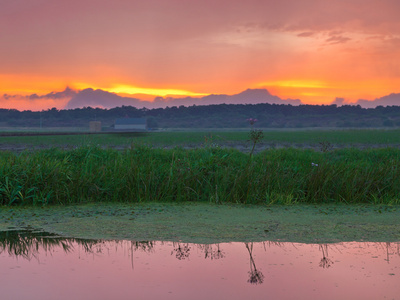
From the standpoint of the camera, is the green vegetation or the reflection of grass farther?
the green vegetation

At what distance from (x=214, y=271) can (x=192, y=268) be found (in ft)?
0.90

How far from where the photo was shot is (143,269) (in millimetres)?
5566

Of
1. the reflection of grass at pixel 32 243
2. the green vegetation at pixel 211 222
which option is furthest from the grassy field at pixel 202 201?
the reflection of grass at pixel 32 243

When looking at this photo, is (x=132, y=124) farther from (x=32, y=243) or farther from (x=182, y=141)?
(x=32, y=243)

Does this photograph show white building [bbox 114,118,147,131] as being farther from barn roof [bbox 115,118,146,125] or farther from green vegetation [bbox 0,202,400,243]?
green vegetation [bbox 0,202,400,243]

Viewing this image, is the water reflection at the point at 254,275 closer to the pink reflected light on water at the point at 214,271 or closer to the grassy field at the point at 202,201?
the pink reflected light on water at the point at 214,271

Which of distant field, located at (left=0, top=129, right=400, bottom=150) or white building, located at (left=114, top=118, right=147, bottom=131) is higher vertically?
white building, located at (left=114, top=118, right=147, bottom=131)

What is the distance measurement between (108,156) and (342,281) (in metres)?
9.49

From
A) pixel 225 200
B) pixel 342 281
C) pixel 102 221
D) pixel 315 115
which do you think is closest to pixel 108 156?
pixel 225 200

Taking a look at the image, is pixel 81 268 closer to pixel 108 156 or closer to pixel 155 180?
pixel 155 180

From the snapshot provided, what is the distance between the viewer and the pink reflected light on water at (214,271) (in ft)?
15.8

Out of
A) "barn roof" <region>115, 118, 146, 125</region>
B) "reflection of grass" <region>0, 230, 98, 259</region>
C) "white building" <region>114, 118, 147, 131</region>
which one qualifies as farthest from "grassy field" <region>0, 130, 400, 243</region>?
"barn roof" <region>115, 118, 146, 125</region>

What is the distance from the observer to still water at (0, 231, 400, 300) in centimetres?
482

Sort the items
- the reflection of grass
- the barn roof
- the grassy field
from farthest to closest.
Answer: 1. the barn roof
2. the grassy field
3. the reflection of grass
